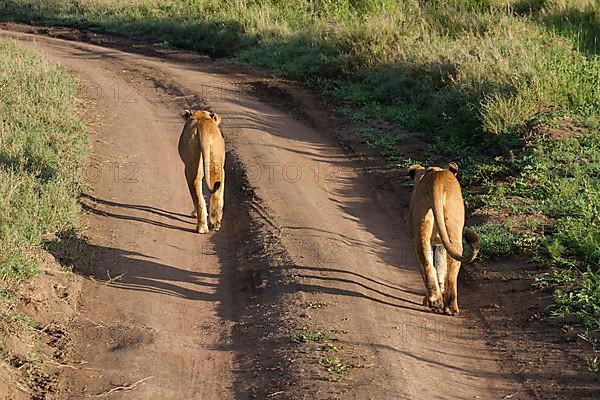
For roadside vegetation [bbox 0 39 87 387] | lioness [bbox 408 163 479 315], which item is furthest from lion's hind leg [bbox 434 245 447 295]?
roadside vegetation [bbox 0 39 87 387]

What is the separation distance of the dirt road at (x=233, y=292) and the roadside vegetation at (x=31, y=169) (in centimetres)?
35

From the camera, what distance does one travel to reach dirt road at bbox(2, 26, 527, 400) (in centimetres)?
614

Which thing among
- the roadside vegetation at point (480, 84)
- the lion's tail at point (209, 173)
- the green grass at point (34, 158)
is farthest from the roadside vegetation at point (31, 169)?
the roadside vegetation at point (480, 84)

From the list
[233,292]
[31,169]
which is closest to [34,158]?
[31,169]

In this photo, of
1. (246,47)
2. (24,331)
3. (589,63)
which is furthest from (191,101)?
(24,331)

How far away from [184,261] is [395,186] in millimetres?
3419

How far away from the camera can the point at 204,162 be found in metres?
8.90

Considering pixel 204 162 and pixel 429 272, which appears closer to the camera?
pixel 429 272

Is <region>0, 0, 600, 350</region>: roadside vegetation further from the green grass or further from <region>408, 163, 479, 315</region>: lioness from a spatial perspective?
the green grass

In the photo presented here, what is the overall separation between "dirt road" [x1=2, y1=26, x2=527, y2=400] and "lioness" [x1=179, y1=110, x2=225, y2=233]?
252 mm

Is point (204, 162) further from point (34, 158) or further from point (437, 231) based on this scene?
point (437, 231)

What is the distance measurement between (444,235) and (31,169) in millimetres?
5312

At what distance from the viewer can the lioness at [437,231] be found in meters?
7.09

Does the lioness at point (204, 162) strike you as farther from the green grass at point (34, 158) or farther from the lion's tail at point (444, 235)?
the lion's tail at point (444, 235)
